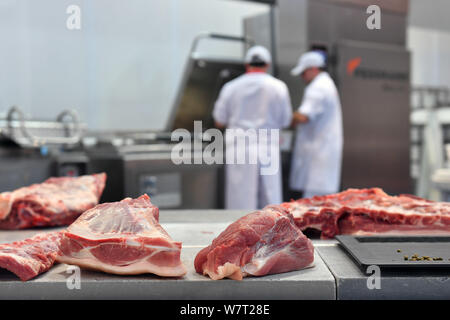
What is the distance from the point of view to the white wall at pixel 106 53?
4160 mm

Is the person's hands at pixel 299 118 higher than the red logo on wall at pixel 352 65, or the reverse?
the red logo on wall at pixel 352 65

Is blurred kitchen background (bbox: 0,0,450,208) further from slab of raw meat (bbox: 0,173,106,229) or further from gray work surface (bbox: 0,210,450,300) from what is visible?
gray work surface (bbox: 0,210,450,300)

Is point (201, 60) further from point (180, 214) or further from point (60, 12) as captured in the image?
point (180, 214)

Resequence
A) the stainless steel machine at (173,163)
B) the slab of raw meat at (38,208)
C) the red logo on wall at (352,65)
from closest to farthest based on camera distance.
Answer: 1. the slab of raw meat at (38,208)
2. the stainless steel machine at (173,163)
3. the red logo on wall at (352,65)

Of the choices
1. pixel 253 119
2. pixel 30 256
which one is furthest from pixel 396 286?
pixel 253 119

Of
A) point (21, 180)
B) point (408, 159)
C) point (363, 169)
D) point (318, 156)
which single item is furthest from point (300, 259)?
point (408, 159)

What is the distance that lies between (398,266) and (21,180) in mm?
2333

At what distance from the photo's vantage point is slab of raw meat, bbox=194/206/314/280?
0.99 metres

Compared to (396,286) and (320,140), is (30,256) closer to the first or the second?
(396,286)

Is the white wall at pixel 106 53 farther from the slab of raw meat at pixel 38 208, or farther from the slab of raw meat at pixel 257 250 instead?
the slab of raw meat at pixel 257 250

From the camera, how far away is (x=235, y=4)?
508 cm

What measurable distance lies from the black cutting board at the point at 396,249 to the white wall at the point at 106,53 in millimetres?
3675

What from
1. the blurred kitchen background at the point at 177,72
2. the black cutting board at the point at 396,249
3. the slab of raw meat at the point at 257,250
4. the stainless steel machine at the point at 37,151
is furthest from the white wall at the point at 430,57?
the slab of raw meat at the point at 257,250
